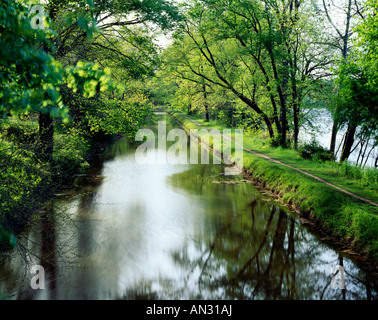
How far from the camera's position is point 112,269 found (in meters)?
6.42

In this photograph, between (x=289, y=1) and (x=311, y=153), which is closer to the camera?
(x=311, y=153)

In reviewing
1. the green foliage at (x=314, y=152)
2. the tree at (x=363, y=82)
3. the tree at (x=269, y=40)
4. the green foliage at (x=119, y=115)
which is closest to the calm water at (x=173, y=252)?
the green foliage at (x=119, y=115)

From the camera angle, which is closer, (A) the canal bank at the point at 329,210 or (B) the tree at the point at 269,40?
(A) the canal bank at the point at 329,210

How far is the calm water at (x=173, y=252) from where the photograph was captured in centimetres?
579

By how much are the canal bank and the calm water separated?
41cm

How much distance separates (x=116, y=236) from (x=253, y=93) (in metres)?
16.4

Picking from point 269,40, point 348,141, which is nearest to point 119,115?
point 269,40

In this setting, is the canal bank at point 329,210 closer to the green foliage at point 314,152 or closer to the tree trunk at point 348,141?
the tree trunk at point 348,141

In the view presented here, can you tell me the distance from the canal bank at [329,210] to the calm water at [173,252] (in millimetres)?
411

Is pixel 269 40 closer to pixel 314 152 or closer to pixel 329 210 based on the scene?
pixel 314 152

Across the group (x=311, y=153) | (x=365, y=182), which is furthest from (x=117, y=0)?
(x=311, y=153)

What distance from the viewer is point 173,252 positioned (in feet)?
24.2

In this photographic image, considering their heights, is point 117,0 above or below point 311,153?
above
